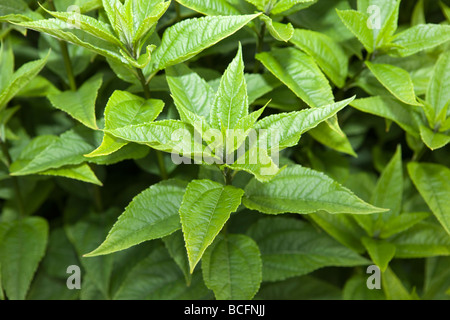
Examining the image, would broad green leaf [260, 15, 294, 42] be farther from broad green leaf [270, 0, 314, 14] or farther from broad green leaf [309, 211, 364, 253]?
broad green leaf [309, 211, 364, 253]

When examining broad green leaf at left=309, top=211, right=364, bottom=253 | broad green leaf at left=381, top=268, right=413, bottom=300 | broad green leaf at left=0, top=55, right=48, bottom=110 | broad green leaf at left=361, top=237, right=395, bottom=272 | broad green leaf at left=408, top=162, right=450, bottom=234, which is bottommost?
broad green leaf at left=381, top=268, right=413, bottom=300

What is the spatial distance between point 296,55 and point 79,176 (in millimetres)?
514

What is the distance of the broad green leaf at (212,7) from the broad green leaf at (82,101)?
10.5 inches

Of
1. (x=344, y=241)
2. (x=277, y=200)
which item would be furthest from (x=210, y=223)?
(x=344, y=241)

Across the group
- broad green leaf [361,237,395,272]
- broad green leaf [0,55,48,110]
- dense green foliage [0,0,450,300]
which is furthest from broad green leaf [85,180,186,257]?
broad green leaf [361,237,395,272]

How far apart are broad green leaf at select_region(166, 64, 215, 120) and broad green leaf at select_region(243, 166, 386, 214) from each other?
180 mm

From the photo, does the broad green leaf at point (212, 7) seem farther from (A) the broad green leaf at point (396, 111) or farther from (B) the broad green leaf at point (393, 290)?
(B) the broad green leaf at point (393, 290)

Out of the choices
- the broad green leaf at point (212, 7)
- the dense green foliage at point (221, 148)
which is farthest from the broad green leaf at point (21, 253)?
the broad green leaf at point (212, 7)

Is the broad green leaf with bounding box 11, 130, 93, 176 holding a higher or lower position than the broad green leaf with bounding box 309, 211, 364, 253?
higher

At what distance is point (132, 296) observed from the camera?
1017mm

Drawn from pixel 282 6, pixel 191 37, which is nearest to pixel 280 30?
pixel 282 6

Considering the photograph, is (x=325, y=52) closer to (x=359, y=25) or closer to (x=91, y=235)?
(x=359, y=25)

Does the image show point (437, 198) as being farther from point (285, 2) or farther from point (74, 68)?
point (74, 68)

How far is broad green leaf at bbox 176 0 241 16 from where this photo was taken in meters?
0.88
